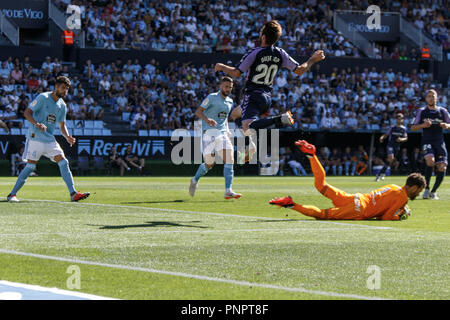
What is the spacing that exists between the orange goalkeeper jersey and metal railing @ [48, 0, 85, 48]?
2875 centimetres

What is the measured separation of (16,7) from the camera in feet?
131

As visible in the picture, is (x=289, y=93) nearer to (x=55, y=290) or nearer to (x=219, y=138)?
(x=219, y=138)

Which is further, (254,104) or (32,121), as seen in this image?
(32,121)

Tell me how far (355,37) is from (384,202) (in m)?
34.6

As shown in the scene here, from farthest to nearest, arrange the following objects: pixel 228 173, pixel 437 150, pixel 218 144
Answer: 1. pixel 437 150
2. pixel 218 144
3. pixel 228 173

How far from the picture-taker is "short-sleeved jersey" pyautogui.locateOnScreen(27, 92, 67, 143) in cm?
1415

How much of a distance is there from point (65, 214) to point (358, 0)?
3875cm

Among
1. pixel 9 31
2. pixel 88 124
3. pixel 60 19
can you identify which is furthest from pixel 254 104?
pixel 60 19

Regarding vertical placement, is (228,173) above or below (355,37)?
below

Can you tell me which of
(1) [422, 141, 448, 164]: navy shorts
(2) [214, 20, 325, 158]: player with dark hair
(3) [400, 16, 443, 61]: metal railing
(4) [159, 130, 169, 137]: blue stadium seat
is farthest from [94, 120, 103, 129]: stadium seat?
(2) [214, 20, 325, 158]: player with dark hair

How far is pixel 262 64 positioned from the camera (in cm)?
1209
